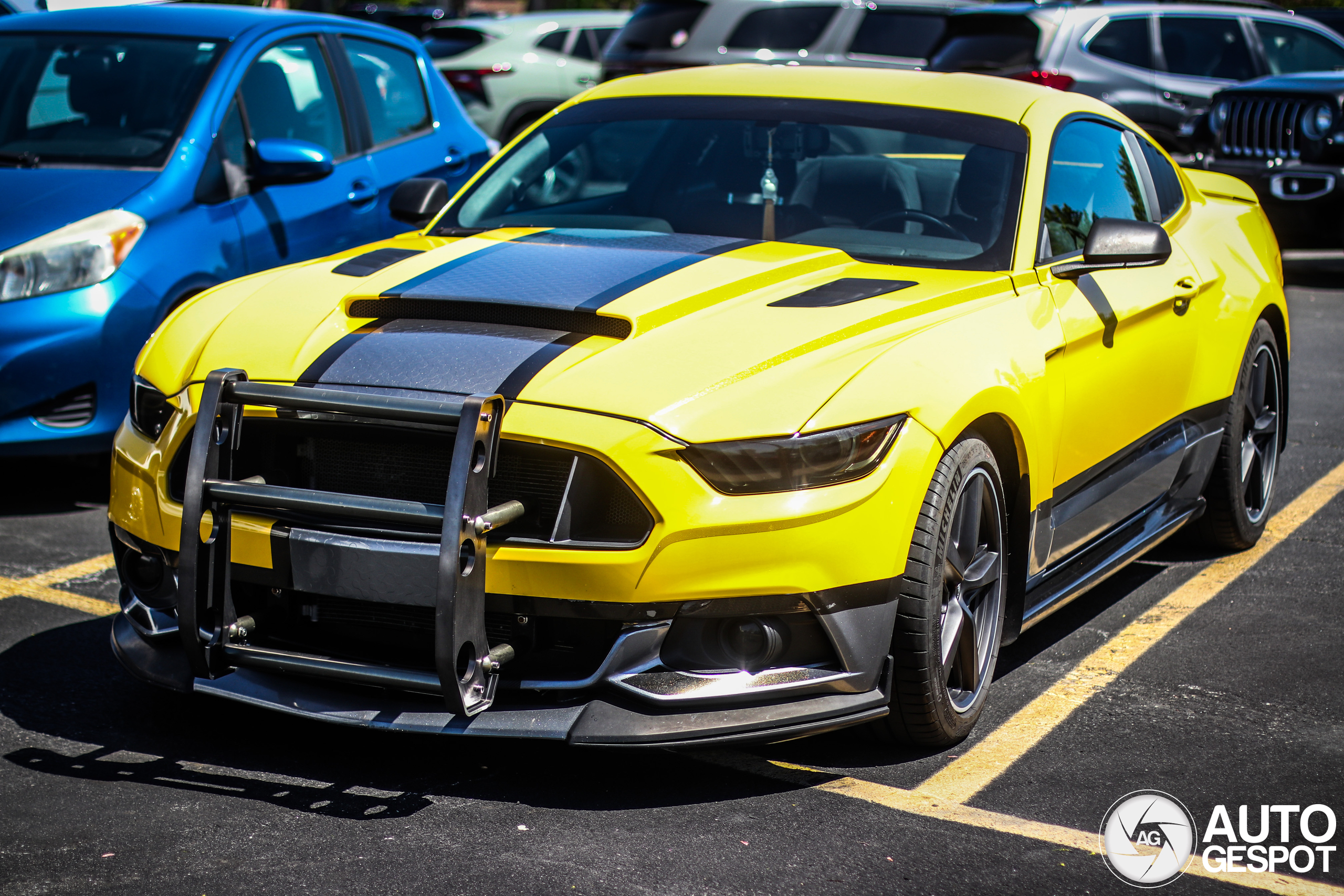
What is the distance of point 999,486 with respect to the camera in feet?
12.8

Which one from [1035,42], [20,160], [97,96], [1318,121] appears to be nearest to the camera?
[20,160]

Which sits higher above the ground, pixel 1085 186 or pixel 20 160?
pixel 1085 186

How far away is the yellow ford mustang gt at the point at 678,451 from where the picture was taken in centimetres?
330

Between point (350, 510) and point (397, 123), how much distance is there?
4758mm

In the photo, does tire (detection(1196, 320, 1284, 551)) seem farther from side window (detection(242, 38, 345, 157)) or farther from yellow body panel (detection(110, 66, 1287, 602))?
side window (detection(242, 38, 345, 157))

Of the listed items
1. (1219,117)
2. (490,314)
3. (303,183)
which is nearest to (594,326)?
(490,314)

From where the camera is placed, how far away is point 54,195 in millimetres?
5941

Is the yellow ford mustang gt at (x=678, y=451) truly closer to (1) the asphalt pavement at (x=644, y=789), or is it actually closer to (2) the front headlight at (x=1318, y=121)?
(1) the asphalt pavement at (x=644, y=789)

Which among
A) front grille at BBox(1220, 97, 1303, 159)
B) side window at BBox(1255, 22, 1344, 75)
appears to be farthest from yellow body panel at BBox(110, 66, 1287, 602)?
side window at BBox(1255, 22, 1344, 75)

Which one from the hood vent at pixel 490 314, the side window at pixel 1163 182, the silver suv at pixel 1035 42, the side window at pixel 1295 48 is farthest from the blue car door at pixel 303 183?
the side window at pixel 1295 48

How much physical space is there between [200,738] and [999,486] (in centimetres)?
203

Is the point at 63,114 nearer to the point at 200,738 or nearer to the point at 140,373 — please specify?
the point at 140,373

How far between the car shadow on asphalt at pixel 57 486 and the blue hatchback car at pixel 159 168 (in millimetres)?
346

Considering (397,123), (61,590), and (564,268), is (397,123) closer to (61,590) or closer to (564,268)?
(61,590)
